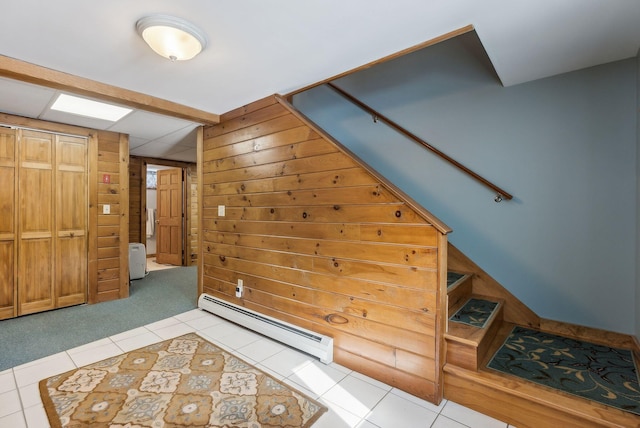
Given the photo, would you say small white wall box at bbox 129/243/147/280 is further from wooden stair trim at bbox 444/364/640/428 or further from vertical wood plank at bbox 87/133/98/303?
wooden stair trim at bbox 444/364/640/428

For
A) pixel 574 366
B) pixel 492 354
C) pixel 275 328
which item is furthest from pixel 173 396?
pixel 574 366

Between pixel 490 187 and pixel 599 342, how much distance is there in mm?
1300

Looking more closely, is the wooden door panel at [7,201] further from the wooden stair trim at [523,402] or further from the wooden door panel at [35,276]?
the wooden stair trim at [523,402]

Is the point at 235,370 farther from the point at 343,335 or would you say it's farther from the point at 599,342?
the point at 599,342

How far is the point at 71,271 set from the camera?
357cm

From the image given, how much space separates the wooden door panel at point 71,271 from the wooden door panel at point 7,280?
37 centimetres

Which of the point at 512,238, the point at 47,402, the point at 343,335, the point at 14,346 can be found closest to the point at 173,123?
the point at 14,346

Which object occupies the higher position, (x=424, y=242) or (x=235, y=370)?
(x=424, y=242)

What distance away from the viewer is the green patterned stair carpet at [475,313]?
2062 millimetres

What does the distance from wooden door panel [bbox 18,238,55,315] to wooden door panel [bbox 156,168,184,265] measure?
2.64m

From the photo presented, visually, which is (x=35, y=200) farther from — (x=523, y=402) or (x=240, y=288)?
(x=523, y=402)

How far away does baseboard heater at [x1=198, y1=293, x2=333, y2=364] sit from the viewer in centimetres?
229

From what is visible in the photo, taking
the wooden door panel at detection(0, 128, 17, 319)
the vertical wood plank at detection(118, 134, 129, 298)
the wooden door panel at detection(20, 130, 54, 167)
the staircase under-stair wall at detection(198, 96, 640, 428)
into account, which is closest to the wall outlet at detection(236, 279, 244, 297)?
the staircase under-stair wall at detection(198, 96, 640, 428)

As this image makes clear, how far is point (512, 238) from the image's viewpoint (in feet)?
7.98
